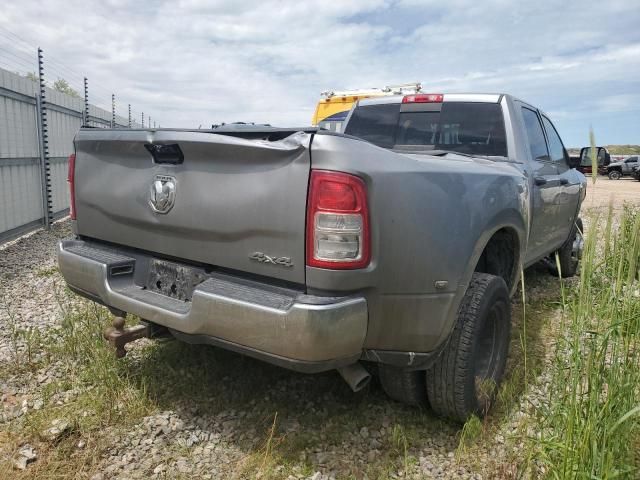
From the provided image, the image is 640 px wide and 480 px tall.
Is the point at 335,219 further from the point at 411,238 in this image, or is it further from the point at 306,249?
the point at 411,238

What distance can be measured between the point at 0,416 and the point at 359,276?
7.13 ft

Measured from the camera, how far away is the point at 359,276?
198 cm

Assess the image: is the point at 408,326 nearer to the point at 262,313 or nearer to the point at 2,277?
the point at 262,313

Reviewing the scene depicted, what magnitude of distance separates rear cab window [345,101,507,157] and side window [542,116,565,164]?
1355 mm

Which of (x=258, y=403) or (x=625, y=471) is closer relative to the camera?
(x=625, y=471)

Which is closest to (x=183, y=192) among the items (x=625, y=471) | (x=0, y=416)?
(x=0, y=416)

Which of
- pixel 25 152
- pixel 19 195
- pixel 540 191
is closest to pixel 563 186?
pixel 540 191

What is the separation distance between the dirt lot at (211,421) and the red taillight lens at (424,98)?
1647 millimetres

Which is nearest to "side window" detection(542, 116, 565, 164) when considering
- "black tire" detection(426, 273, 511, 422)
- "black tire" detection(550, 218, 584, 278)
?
"black tire" detection(550, 218, 584, 278)

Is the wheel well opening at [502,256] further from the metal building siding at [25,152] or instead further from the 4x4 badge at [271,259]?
the metal building siding at [25,152]

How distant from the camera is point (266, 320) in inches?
77.5

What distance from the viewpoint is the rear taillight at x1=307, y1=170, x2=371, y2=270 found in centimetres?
193

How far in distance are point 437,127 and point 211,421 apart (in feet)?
8.73

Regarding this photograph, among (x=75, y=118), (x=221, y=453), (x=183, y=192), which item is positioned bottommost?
(x=221, y=453)
